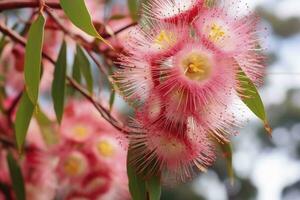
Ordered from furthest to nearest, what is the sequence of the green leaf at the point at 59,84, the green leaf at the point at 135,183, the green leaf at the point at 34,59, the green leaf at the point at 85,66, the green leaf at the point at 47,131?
the green leaf at the point at 47,131
the green leaf at the point at 85,66
the green leaf at the point at 59,84
the green leaf at the point at 135,183
the green leaf at the point at 34,59

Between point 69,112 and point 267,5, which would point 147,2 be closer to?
point 69,112

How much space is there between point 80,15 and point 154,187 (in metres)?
0.29

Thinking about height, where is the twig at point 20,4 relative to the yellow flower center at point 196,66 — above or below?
above

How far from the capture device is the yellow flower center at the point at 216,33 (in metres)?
1.03

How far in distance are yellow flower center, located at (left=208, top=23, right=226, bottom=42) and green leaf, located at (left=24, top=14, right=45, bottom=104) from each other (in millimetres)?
244

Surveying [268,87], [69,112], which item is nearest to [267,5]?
[268,87]

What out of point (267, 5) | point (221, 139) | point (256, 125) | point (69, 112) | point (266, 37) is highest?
point (266, 37)

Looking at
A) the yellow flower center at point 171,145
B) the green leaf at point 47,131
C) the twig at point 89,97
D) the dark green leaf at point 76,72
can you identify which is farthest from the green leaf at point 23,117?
the green leaf at point 47,131

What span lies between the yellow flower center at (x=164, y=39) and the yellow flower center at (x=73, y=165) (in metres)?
0.59

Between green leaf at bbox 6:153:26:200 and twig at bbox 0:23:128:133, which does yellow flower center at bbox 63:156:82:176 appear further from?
twig at bbox 0:23:128:133

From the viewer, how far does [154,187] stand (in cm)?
112

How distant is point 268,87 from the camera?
26.6ft

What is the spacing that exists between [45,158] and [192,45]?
0.79 m

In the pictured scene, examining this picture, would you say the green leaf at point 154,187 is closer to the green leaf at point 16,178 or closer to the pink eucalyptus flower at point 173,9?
the pink eucalyptus flower at point 173,9
